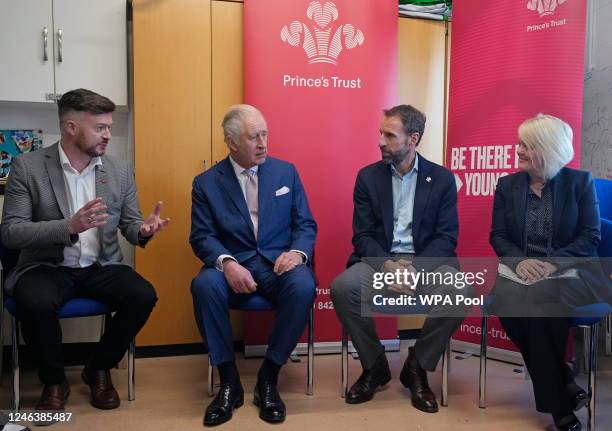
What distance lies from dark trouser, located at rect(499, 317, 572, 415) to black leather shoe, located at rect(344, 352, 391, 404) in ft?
2.24

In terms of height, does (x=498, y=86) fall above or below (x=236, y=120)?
above

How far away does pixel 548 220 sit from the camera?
8.45 ft

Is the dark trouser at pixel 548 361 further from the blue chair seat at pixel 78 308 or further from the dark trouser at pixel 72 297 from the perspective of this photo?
the blue chair seat at pixel 78 308

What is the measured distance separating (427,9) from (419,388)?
7.69 feet

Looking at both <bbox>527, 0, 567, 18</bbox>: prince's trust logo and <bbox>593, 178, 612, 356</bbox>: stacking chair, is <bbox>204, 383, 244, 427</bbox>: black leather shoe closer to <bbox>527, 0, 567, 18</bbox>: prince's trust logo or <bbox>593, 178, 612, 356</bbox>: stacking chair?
<bbox>593, 178, 612, 356</bbox>: stacking chair

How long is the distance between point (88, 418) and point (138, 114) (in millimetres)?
1630

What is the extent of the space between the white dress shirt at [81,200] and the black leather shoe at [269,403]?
1.00 metres

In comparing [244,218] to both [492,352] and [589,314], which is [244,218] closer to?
[589,314]

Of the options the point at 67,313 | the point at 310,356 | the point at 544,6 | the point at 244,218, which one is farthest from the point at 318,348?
the point at 544,6

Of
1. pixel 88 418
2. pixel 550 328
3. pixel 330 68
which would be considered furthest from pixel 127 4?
pixel 550 328

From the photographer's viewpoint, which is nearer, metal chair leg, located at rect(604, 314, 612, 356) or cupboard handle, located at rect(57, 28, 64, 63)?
cupboard handle, located at rect(57, 28, 64, 63)

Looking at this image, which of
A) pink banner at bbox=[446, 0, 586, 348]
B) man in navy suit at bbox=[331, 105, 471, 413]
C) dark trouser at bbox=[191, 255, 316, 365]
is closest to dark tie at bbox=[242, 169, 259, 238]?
dark trouser at bbox=[191, 255, 316, 365]

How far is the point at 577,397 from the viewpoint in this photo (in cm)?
242

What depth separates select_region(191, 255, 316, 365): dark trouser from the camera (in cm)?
246
